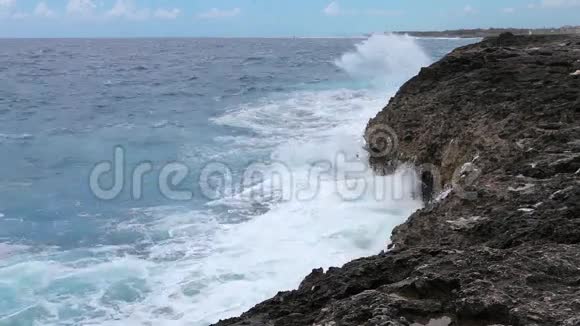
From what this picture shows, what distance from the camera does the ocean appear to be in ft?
17.8

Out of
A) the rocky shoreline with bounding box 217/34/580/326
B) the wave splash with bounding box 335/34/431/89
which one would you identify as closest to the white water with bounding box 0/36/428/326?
the rocky shoreline with bounding box 217/34/580/326

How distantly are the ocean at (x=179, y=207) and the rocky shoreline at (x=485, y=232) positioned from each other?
1.20 m

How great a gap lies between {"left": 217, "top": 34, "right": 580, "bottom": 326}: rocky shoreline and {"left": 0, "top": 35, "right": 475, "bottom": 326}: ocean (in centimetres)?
120

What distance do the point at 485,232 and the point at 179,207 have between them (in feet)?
17.1

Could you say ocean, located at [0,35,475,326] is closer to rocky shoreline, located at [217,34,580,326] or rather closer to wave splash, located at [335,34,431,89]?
rocky shoreline, located at [217,34,580,326]

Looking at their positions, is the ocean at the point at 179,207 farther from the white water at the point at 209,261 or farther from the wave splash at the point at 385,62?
the wave splash at the point at 385,62

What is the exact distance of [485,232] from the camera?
3.86 meters

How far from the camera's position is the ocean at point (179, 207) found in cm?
543

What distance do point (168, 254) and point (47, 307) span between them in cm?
146

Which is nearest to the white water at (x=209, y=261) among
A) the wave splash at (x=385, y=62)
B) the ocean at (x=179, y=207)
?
the ocean at (x=179, y=207)

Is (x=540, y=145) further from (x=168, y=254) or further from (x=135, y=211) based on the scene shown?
(x=135, y=211)

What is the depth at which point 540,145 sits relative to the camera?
516cm

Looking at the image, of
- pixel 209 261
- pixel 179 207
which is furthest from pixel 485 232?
pixel 179 207

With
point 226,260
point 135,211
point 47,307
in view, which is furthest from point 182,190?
point 47,307
